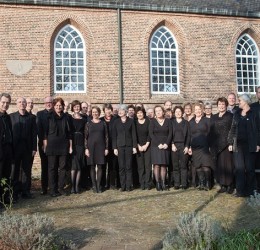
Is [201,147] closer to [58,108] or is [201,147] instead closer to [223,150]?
[223,150]

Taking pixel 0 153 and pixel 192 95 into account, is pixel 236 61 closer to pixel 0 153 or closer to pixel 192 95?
pixel 192 95

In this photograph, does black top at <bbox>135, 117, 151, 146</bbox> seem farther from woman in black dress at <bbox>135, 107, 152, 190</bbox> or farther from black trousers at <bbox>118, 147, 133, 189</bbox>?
black trousers at <bbox>118, 147, 133, 189</bbox>

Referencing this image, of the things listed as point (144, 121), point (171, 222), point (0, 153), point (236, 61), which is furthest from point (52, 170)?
point (236, 61)

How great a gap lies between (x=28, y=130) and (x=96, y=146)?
60.9 inches

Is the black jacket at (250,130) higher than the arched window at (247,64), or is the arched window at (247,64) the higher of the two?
the arched window at (247,64)

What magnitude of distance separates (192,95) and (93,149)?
8.75 metres

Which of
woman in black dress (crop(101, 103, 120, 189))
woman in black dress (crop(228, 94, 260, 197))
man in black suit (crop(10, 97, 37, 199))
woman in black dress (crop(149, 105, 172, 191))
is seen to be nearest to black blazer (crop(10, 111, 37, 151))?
man in black suit (crop(10, 97, 37, 199))

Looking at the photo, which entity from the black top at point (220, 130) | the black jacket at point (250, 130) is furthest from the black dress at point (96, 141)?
the black jacket at point (250, 130)

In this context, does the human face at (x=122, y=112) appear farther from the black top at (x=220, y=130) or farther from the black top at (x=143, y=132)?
the black top at (x=220, y=130)

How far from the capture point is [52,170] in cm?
873

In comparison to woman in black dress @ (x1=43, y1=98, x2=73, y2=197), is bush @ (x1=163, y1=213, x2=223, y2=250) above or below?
below

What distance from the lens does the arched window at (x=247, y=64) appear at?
18188 mm

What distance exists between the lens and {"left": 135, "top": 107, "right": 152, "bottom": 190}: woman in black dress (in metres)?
9.31

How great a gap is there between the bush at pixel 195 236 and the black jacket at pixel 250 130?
145 inches
